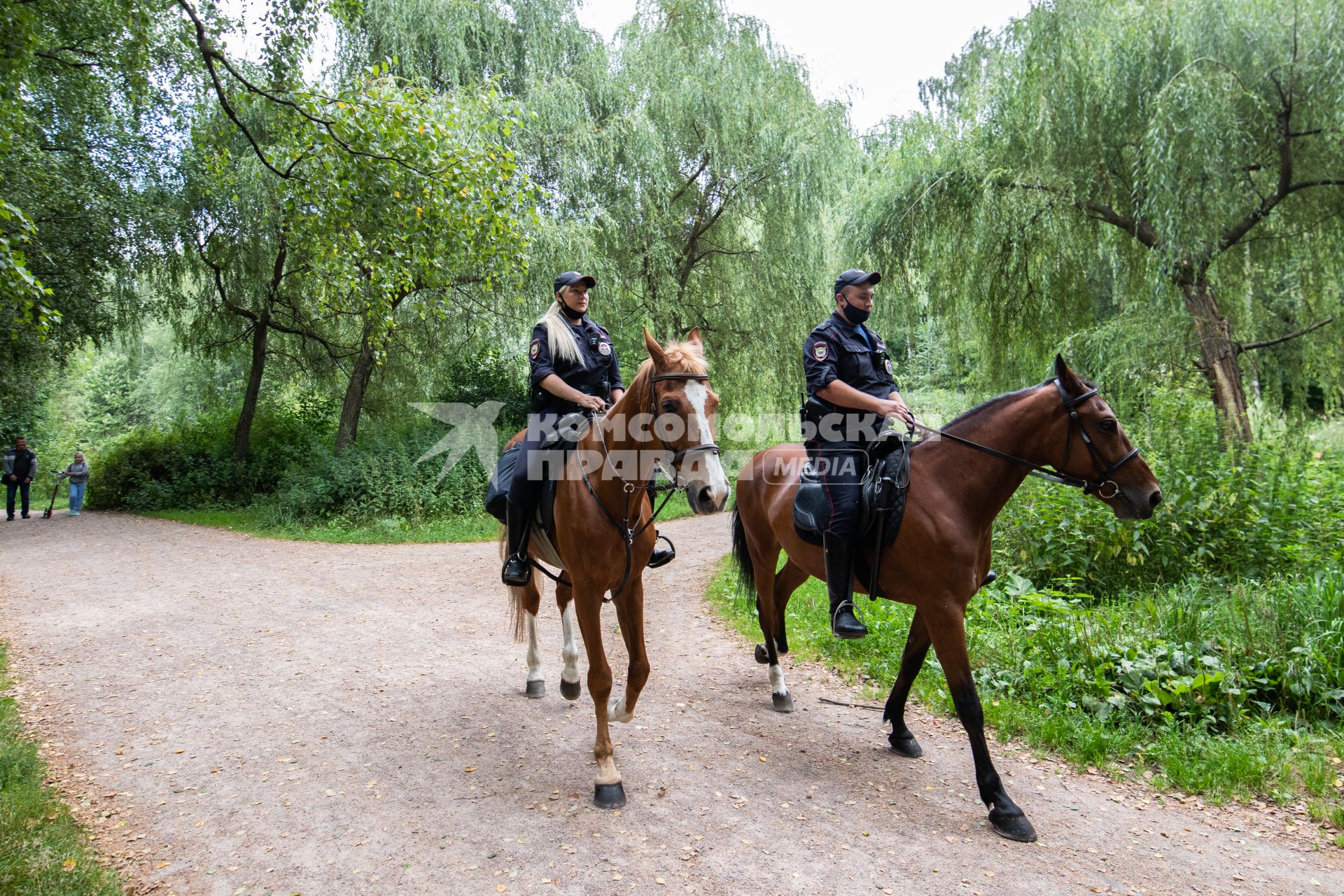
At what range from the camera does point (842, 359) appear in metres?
4.71

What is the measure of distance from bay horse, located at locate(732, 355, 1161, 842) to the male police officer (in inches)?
9.9

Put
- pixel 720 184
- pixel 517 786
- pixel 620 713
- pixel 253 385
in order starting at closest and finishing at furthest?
pixel 517 786
pixel 620 713
pixel 720 184
pixel 253 385

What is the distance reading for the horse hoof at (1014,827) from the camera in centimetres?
364

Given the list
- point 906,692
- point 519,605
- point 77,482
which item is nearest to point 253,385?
point 77,482

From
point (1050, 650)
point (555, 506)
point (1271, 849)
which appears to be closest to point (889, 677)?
point (1050, 650)

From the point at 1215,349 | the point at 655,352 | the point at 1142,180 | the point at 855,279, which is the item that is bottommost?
the point at 655,352

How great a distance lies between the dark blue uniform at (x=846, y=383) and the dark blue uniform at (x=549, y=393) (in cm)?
136

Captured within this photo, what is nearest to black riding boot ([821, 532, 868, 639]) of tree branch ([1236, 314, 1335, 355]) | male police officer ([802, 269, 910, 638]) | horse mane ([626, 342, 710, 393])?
male police officer ([802, 269, 910, 638])

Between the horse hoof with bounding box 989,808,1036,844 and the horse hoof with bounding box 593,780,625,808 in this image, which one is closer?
the horse hoof with bounding box 989,808,1036,844

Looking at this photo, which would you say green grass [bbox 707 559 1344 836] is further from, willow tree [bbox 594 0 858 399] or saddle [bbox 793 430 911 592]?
willow tree [bbox 594 0 858 399]

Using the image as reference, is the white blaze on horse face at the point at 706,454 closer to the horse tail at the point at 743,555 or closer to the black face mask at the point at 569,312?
the black face mask at the point at 569,312

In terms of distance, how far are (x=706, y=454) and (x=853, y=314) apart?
1.75 m

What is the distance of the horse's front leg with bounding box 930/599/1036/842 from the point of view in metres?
3.70

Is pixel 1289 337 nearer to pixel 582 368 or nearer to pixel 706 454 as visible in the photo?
pixel 582 368
